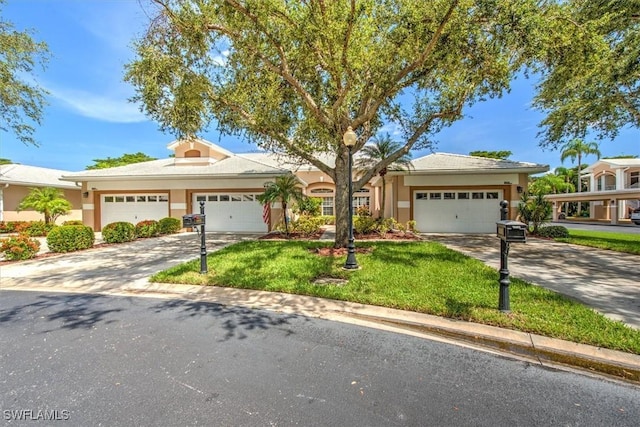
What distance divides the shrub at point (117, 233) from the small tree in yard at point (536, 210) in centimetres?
1791

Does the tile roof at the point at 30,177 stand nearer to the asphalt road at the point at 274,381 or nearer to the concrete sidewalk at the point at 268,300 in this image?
the concrete sidewalk at the point at 268,300

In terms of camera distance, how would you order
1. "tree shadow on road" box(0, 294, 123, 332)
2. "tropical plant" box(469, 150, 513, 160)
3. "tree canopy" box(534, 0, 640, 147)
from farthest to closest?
"tropical plant" box(469, 150, 513, 160), "tree canopy" box(534, 0, 640, 147), "tree shadow on road" box(0, 294, 123, 332)

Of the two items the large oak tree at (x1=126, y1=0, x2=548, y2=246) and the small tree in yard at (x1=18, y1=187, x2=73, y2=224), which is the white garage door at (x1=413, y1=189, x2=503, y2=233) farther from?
the small tree in yard at (x1=18, y1=187, x2=73, y2=224)

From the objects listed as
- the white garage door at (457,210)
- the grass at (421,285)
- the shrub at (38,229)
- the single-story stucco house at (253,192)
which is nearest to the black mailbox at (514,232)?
the grass at (421,285)

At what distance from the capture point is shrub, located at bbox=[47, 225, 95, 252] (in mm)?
10207

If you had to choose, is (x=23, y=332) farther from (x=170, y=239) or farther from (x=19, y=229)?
(x=19, y=229)

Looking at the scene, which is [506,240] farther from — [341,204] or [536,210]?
[536,210]

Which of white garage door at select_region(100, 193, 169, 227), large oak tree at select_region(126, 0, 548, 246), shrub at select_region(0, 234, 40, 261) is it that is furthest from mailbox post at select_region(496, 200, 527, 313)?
white garage door at select_region(100, 193, 169, 227)

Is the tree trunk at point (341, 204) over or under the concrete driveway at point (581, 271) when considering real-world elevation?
over

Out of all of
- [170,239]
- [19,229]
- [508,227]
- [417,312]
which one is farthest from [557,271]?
[19,229]

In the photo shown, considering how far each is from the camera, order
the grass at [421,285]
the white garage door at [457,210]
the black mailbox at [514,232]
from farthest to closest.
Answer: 1. the white garage door at [457,210]
2. the black mailbox at [514,232]
3. the grass at [421,285]

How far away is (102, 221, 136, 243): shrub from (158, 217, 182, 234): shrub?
209 cm

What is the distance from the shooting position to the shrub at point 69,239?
402 inches

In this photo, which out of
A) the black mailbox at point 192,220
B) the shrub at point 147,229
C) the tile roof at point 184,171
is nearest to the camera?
the black mailbox at point 192,220
